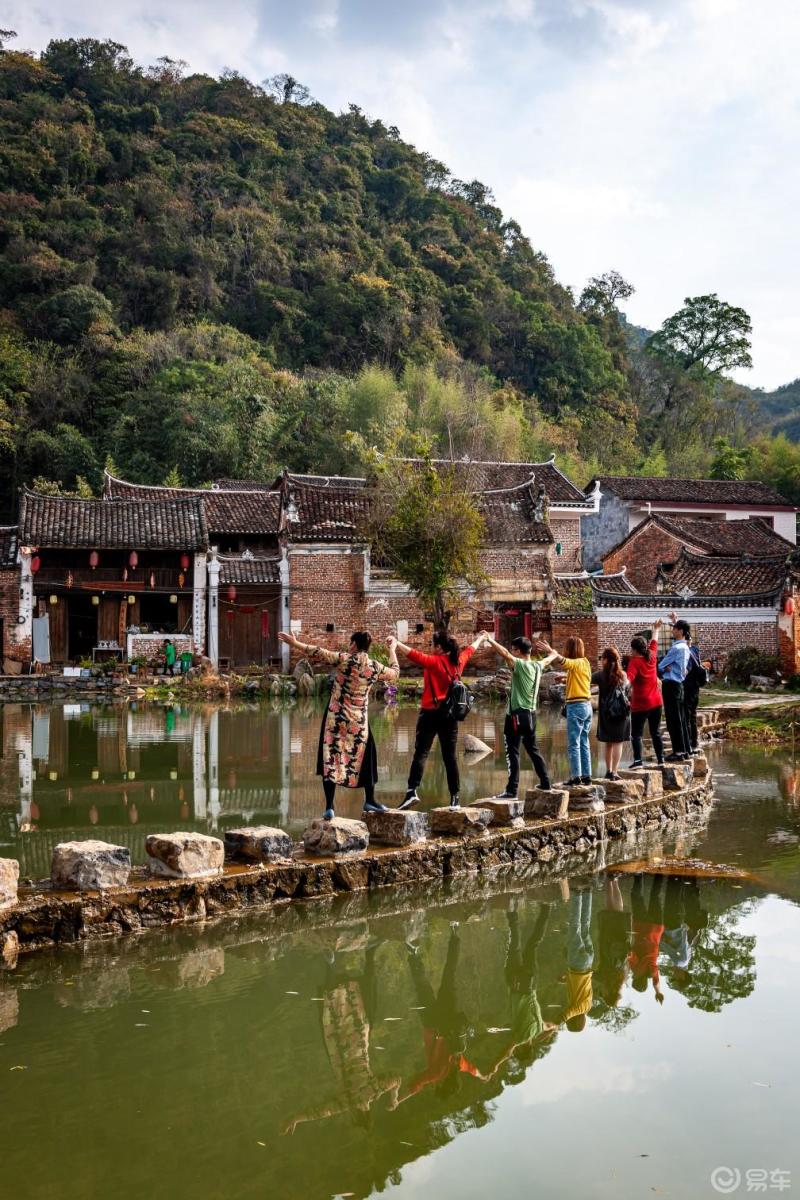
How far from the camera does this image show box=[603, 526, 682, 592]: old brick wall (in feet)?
114

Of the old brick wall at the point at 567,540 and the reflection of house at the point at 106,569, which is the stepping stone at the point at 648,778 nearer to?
the reflection of house at the point at 106,569

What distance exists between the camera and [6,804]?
11695 millimetres

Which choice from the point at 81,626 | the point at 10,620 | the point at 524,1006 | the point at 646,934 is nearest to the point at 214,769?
the point at 646,934

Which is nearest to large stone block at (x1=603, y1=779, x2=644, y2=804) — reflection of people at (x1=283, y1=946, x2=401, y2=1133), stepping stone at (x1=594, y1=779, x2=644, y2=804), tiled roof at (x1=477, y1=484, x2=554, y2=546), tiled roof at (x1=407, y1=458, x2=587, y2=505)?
stepping stone at (x1=594, y1=779, x2=644, y2=804)

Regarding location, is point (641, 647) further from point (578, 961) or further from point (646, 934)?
point (578, 961)

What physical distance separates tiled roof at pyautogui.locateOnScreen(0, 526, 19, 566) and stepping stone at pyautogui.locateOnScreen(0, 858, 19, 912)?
2656 cm

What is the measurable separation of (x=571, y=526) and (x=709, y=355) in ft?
109

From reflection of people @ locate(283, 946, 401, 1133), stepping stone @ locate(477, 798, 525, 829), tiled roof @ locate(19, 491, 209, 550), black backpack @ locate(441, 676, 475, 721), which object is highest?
tiled roof @ locate(19, 491, 209, 550)

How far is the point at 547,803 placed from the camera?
32.8 ft

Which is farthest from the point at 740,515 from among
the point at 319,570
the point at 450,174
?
the point at 450,174

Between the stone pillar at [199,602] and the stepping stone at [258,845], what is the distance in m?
25.6

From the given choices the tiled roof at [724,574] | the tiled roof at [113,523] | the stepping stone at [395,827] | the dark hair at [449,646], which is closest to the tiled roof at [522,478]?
the tiled roof at [724,574]

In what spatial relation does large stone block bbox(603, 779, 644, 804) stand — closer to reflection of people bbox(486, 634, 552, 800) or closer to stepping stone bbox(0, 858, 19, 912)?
reflection of people bbox(486, 634, 552, 800)

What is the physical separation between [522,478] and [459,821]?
110 ft
